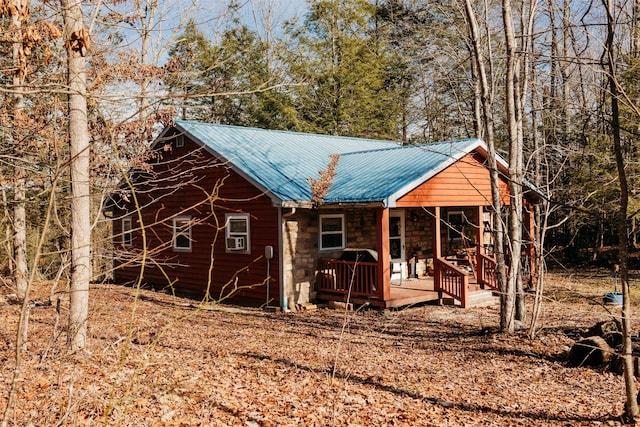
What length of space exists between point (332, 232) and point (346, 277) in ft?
5.11

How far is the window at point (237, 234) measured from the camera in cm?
1459

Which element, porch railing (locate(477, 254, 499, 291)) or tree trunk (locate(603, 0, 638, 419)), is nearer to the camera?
tree trunk (locate(603, 0, 638, 419))

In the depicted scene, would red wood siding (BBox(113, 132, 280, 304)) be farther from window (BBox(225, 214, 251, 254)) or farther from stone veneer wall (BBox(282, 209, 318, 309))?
stone veneer wall (BBox(282, 209, 318, 309))

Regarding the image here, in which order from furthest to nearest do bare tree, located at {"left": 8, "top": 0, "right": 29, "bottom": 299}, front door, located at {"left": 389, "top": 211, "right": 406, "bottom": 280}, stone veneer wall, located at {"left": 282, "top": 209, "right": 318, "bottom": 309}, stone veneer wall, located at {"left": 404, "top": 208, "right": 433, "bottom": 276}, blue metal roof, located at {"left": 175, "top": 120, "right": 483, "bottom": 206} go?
1. stone veneer wall, located at {"left": 404, "top": 208, "right": 433, "bottom": 276}
2. front door, located at {"left": 389, "top": 211, "right": 406, "bottom": 280}
3. stone veneer wall, located at {"left": 282, "top": 209, "right": 318, "bottom": 309}
4. blue metal roof, located at {"left": 175, "top": 120, "right": 483, "bottom": 206}
5. bare tree, located at {"left": 8, "top": 0, "right": 29, "bottom": 299}

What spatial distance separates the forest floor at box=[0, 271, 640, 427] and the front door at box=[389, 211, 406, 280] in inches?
215

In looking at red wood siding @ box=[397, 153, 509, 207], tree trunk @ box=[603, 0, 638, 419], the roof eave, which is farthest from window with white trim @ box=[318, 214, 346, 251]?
tree trunk @ box=[603, 0, 638, 419]

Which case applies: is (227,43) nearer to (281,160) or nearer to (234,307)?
(281,160)

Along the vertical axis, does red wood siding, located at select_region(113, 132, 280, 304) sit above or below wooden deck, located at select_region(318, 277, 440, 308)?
above

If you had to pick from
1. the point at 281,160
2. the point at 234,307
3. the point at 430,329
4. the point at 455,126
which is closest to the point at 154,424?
the point at 430,329

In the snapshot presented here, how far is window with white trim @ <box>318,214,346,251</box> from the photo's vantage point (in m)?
14.6

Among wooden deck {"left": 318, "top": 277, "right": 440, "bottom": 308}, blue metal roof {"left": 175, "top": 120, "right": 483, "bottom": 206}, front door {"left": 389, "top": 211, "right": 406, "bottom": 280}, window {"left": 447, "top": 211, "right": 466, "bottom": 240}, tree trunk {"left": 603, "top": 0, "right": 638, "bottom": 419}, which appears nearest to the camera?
tree trunk {"left": 603, "top": 0, "right": 638, "bottom": 419}

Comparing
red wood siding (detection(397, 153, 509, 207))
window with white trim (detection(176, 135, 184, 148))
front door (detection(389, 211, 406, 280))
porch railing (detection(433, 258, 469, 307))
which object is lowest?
porch railing (detection(433, 258, 469, 307))

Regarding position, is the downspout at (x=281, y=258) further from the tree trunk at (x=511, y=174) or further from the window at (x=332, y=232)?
the tree trunk at (x=511, y=174)

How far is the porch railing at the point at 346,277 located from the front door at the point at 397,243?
3.21 metres
